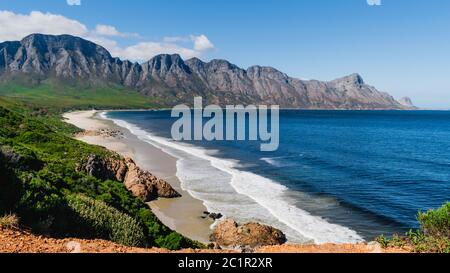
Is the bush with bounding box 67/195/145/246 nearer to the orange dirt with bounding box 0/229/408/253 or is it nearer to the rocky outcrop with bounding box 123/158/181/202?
the orange dirt with bounding box 0/229/408/253

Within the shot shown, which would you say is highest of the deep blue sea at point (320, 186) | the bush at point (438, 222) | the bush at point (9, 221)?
the bush at point (9, 221)

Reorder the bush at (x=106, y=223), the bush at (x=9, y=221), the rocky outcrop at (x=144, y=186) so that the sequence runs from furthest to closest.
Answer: the rocky outcrop at (x=144, y=186) < the bush at (x=106, y=223) < the bush at (x=9, y=221)

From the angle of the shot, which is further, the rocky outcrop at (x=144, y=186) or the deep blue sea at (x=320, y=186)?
the rocky outcrop at (x=144, y=186)

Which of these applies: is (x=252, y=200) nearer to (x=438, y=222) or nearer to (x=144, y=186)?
(x=144, y=186)

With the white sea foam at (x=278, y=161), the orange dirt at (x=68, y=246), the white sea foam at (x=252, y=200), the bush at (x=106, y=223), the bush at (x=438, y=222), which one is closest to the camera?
the orange dirt at (x=68, y=246)

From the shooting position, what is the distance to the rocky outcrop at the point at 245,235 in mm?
27906

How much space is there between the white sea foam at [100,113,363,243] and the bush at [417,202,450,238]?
431 inches

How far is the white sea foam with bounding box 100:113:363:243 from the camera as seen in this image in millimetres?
31652

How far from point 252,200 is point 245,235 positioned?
41.4 ft

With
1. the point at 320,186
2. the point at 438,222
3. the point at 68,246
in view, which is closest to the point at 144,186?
the point at 320,186

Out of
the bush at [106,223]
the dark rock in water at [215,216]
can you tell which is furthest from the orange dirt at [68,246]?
the dark rock in water at [215,216]

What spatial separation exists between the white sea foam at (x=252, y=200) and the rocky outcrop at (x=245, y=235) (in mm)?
2027

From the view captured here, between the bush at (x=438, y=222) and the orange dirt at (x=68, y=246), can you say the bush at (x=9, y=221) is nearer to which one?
the orange dirt at (x=68, y=246)

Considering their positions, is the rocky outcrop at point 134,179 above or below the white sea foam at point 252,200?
above
